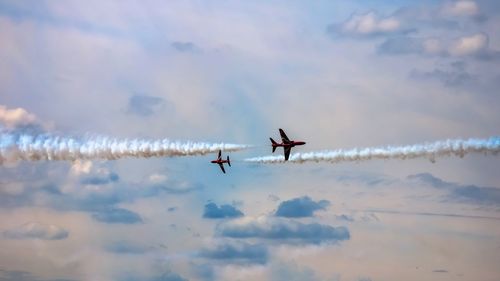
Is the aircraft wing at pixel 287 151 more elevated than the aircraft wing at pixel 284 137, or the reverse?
the aircraft wing at pixel 284 137

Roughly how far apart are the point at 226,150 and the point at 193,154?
607cm

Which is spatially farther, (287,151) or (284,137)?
(284,137)

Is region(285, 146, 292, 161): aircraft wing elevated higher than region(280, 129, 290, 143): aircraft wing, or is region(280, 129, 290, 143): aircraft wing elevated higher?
region(280, 129, 290, 143): aircraft wing

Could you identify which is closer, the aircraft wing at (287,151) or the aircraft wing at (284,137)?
the aircraft wing at (287,151)

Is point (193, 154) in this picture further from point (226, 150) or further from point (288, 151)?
point (288, 151)

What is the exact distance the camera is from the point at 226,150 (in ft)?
568

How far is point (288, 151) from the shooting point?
180 metres

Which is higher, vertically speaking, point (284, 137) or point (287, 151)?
point (284, 137)

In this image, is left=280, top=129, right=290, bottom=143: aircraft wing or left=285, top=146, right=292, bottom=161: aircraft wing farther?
left=280, top=129, right=290, bottom=143: aircraft wing

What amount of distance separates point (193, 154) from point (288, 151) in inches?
704

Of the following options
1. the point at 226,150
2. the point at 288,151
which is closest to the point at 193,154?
the point at 226,150

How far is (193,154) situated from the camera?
573ft
